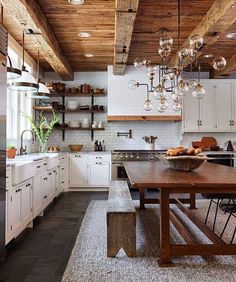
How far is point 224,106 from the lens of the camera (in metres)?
6.91

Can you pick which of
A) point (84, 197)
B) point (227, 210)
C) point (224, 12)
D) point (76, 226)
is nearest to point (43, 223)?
point (76, 226)

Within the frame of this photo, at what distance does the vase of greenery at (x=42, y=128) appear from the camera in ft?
20.5

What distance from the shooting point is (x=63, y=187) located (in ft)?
21.4

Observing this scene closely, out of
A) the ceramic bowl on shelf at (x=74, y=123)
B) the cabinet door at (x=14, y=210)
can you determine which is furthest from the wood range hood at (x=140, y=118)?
the cabinet door at (x=14, y=210)

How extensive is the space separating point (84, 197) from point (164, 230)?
136 inches

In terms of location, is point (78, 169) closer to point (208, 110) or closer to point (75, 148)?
point (75, 148)

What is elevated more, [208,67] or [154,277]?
[208,67]

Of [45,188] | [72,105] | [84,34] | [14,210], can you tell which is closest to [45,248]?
[14,210]

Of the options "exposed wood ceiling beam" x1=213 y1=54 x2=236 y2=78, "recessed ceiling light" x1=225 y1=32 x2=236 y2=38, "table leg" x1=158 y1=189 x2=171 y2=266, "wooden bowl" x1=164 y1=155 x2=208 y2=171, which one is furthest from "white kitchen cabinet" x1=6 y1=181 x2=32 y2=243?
"exposed wood ceiling beam" x1=213 y1=54 x2=236 y2=78

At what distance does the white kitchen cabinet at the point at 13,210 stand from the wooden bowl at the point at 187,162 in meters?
1.66

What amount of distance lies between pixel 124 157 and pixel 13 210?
372 cm

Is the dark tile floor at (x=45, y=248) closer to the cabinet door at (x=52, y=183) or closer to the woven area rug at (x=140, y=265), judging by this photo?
the woven area rug at (x=140, y=265)

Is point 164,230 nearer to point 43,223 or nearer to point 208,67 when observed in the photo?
point 43,223

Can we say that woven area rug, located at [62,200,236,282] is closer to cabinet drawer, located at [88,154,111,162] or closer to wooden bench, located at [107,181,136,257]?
wooden bench, located at [107,181,136,257]
